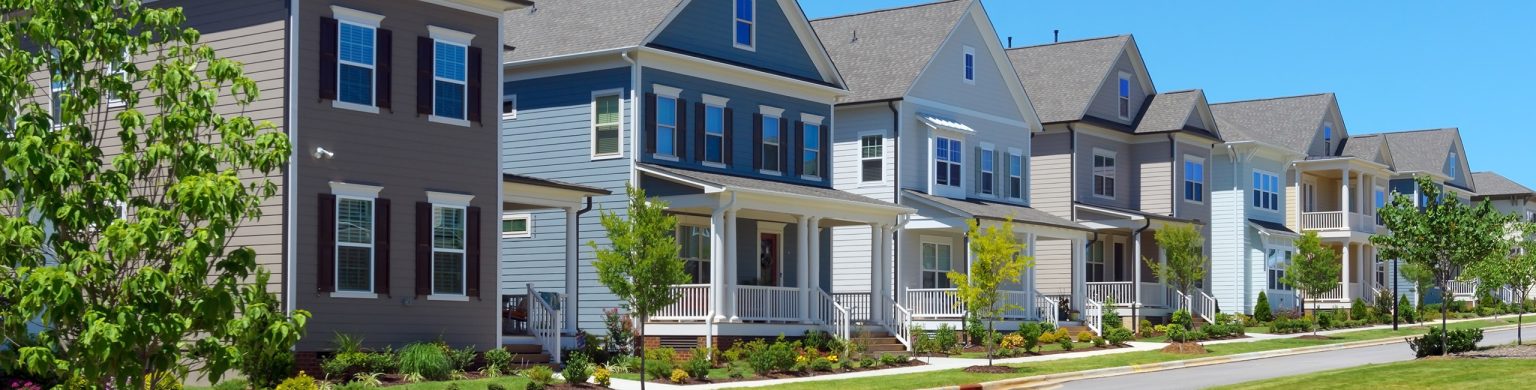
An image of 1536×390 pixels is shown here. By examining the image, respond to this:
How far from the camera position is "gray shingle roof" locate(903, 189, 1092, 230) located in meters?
A: 42.7

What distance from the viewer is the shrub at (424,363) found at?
26594 millimetres

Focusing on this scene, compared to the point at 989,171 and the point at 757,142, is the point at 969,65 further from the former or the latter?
the point at 757,142

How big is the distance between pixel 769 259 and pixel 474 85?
509 inches

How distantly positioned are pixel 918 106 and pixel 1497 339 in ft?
57.0

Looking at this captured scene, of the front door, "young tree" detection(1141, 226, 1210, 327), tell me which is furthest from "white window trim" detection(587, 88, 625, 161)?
"young tree" detection(1141, 226, 1210, 327)

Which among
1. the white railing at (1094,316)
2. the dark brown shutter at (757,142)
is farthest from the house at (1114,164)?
the dark brown shutter at (757,142)

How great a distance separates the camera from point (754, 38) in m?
38.6

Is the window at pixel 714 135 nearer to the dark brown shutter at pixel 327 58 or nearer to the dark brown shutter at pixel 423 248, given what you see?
the dark brown shutter at pixel 423 248

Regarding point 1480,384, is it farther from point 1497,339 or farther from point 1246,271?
point 1246,271

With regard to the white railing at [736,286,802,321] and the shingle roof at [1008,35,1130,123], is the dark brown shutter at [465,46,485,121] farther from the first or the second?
the shingle roof at [1008,35,1130,123]

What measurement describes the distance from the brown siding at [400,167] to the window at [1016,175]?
71.2ft

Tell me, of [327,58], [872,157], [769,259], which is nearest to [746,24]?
[769,259]

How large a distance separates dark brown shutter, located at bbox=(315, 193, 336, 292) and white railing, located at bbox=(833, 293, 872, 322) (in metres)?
15.4

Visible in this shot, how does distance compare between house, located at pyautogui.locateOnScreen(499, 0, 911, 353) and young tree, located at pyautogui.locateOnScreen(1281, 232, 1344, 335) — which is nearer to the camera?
house, located at pyautogui.locateOnScreen(499, 0, 911, 353)
